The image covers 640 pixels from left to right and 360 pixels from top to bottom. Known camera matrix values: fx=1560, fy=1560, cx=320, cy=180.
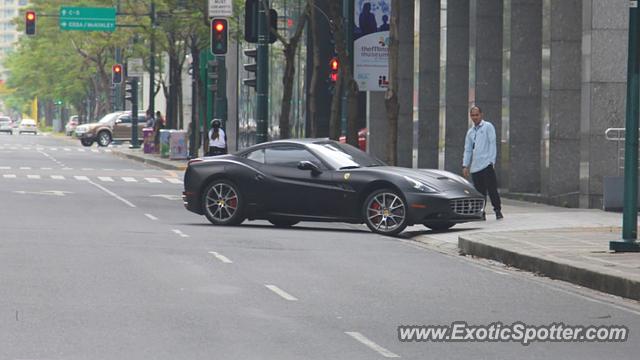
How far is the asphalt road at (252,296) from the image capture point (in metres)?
10.6

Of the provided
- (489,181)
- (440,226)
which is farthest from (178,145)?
(440,226)

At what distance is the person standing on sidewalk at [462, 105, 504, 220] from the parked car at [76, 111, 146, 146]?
190ft

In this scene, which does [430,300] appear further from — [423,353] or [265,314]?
[423,353]

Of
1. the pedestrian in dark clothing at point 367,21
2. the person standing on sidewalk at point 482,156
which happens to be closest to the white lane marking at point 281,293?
the person standing on sidewalk at point 482,156

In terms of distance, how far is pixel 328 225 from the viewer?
24.5m

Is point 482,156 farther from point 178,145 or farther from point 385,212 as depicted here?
point 178,145

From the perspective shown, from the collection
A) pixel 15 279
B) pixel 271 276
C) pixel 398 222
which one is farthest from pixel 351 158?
pixel 15 279

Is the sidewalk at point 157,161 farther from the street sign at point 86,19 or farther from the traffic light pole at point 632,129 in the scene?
the traffic light pole at point 632,129

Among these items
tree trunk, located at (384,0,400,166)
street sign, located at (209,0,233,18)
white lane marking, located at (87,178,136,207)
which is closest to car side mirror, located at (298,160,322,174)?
tree trunk, located at (384,0,400,166)

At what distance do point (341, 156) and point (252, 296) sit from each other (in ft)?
30.5

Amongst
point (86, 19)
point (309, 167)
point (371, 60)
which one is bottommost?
point (309, 167)

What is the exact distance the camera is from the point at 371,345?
1078cm

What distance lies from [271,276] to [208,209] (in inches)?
306

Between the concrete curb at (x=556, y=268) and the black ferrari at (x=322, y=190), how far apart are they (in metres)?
1.87
